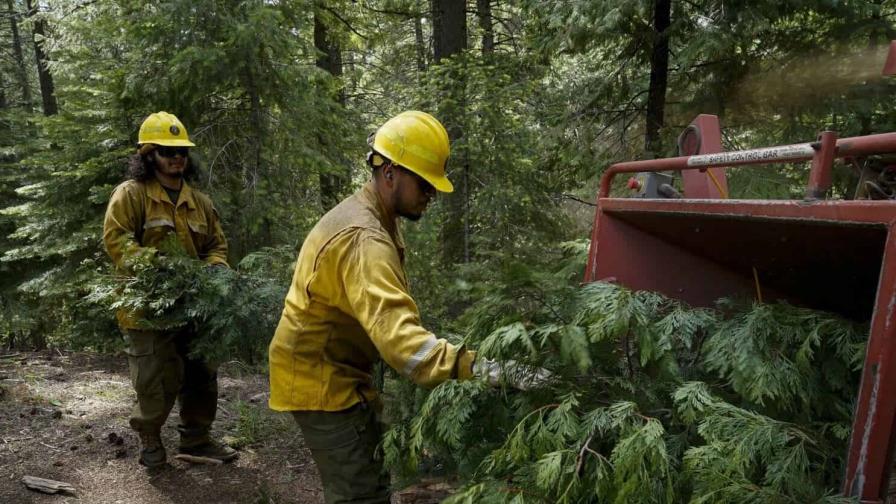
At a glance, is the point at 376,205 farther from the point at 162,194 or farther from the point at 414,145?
the point at 162,194

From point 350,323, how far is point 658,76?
5512 millimetres

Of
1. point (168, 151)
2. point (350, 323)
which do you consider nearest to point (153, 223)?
→ point (168, 151)

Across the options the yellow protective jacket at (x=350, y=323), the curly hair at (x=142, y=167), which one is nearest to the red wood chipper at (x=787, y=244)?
the yellow protective jacket at (x=350, y=323)

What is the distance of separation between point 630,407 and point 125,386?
653 cm

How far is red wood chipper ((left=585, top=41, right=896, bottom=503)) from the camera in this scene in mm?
1786

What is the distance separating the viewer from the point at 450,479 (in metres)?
2.90

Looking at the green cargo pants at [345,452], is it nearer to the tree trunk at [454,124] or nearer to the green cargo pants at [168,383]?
the green cargo pants at [168,383]

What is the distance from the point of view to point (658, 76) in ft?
22.6

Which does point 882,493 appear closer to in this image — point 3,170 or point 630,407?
point 630,407

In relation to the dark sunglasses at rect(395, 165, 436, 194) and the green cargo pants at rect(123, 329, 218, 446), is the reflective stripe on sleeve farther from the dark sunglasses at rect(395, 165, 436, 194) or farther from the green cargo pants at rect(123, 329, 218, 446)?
the green cargo pants at rect(123, 329, 218, 446)

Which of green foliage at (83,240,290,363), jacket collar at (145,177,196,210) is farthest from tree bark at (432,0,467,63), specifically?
green foliage at (83,240,290,363)

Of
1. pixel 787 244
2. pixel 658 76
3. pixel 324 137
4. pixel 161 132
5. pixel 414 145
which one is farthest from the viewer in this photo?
pixel 324 137

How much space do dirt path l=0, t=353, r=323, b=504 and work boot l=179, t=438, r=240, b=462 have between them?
3.4 inches

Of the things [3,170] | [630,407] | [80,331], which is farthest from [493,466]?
[3,170]
